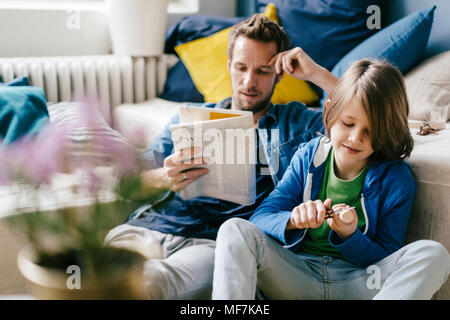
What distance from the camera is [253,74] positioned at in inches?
47.1

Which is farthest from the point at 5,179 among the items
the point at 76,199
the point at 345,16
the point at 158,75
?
the point at 158,75

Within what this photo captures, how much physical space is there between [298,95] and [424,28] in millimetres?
498

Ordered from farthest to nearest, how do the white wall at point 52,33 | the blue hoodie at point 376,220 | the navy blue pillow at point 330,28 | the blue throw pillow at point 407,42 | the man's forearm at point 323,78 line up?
the white wall at point 52,33 < the navy blue pillow at point 330,28 < the blue throw pillow at point 407,42 < the man's forearm at point 323,78 < the blue hoodie at point 376,220

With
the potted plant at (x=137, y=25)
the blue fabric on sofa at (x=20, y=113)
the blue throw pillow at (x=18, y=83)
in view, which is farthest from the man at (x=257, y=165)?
the potted plant at (x=137, y=25)

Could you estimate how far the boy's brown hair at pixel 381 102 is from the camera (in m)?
0.88

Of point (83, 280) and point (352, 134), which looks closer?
point (83, 280)

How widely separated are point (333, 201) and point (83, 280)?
0.59 m

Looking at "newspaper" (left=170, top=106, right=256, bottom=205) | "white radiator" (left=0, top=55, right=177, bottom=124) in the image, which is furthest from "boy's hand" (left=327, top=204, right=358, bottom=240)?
"white radiator" (left=0, top=55, right=177, bottom=124)

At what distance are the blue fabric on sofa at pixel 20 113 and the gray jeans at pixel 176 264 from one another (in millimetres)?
449

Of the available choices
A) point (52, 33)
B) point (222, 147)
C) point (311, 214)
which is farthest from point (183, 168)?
point (52, 33)

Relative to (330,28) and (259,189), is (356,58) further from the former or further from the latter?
(259,189)

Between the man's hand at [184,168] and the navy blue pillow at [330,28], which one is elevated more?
the navy blue pillow at [330,28]

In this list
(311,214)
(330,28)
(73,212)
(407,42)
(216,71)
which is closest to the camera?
(73,212)

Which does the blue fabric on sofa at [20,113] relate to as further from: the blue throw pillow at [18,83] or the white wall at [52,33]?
the white wall at [52,33]
